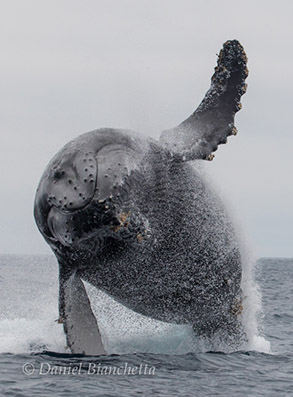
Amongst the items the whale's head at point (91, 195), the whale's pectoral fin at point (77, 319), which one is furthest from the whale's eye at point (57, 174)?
the whale's pectoral fin at point (77, 319)

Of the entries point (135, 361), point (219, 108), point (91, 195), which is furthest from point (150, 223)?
point (219, 108)

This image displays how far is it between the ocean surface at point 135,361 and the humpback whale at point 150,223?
21.7 inches

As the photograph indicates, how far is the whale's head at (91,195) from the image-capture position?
38.8 feet

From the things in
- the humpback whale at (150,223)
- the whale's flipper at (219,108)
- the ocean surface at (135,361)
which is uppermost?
the whale's flipper at (219,108)

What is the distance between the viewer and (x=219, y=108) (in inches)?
579

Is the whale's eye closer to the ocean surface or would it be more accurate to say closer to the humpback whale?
the humpback whale

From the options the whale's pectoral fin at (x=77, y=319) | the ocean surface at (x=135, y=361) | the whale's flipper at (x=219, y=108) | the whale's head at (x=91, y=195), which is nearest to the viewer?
the whale's head at (x=91, y=195)

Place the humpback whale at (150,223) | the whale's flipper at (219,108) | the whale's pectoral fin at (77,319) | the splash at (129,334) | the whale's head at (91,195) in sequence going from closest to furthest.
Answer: the whale's head at (91,195), the humpback whale at (150,223), the whale's pectoral fin at (77,319), the whale's flipper at (219,108), the splash at (129,334)

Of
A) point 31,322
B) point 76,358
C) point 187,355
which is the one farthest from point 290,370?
point 31,322

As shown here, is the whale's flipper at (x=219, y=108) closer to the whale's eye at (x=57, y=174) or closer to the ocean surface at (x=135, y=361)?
the whale's eye at (x=57, y=174)

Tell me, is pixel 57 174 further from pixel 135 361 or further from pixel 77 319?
pixel 135 361

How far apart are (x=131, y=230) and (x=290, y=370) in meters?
4.45

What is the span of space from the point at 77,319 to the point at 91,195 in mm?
3009

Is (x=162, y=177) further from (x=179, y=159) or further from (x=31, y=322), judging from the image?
(x=31, y=322)
